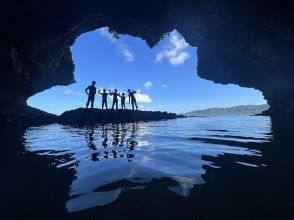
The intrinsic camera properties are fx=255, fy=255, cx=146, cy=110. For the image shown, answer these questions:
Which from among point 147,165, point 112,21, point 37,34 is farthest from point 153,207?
point 112,21

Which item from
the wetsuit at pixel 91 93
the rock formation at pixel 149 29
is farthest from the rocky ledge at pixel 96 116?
the rock formation at pixel 149 29

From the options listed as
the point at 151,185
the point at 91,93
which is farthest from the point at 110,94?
the point at 151,185

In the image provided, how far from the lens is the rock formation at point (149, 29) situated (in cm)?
1836

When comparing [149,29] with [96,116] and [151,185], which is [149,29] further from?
[151,185]

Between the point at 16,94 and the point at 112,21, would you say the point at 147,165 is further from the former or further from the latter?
the point at 16,94

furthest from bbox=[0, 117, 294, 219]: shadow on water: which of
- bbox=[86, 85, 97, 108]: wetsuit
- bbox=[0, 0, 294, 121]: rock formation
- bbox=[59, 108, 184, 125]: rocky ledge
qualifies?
bbox=[86, 85, 97, 108]: wetsuit

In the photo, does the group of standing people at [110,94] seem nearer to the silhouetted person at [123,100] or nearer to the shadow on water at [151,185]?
the silhouetted person at [123,100]

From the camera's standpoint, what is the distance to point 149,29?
27656 millimetres

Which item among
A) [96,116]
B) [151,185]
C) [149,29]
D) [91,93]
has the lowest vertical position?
[151,185]

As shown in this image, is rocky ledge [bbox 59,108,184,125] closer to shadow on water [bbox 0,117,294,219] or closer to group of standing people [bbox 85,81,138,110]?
group of standing people [bbox 85,81,138,110]

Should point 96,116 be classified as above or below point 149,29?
below

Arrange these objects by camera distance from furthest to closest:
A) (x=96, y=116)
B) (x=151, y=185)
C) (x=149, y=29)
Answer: (x=149, y=29) < (x=96, y=116) < (x=151, y=185)

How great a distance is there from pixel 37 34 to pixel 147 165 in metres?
19.3

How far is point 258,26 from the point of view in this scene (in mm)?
20156
